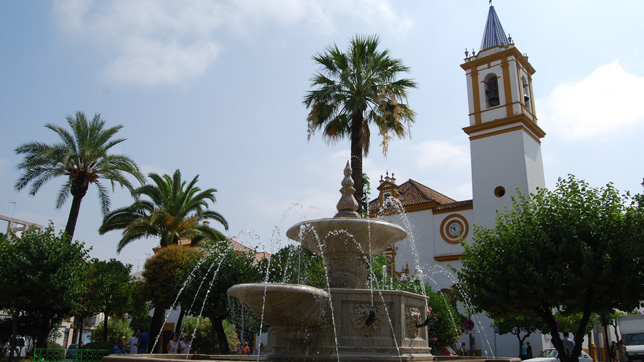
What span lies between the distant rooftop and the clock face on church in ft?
35.4

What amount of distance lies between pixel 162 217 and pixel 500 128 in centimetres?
1909

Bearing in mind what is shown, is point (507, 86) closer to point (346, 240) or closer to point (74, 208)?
point (74, 208)

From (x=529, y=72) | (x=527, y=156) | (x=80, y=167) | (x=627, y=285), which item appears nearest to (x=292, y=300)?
(x=627, y=285)

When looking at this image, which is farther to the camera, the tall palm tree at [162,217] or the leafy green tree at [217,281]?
the tall palm tree at [162,217]

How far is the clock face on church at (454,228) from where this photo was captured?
29.3 meters

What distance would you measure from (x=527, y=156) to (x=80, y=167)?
22.7 metres

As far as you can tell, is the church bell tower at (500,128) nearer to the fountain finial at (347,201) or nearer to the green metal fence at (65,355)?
the fountain finial at (347,201)

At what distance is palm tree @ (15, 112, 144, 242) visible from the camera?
64.9 ft

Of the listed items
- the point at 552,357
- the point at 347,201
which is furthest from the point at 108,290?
the point at 552,357

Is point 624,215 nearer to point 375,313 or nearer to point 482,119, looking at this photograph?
point 375,313

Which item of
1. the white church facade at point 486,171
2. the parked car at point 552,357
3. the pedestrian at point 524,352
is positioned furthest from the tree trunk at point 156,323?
the pedestrian at point 524,352

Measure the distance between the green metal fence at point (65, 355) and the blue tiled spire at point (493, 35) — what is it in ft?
89.3

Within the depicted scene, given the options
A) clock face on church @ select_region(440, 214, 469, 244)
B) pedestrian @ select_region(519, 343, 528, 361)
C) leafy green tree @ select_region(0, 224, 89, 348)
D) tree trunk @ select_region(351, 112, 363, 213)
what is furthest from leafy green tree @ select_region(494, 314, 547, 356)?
leafy green tree @ select_region(0, 224, 89, 348)

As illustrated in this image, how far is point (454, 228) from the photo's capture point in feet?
97.6
